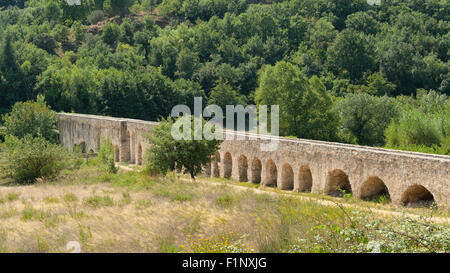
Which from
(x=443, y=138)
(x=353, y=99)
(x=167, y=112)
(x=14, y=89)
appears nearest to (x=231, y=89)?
(x=167, y=112)

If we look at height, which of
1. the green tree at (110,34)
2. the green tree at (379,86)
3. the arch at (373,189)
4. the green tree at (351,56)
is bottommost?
the arch at (373,189)

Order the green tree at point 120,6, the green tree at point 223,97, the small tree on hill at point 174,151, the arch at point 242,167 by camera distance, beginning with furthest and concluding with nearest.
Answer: the green tree at point 120,6 → the green tree at point 223,97 → the arch at point 242,167 → the small tree on hill at point 174,151

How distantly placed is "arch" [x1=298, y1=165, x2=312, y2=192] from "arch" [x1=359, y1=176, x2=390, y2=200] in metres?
2.97

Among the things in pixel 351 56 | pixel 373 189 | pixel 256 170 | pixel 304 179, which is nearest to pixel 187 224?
pixel 373 189

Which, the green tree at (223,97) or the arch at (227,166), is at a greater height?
the green tree at (223,97)

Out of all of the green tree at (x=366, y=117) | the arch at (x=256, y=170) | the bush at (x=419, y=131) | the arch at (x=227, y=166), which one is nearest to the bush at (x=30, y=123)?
the arch at (x=227, y=166)

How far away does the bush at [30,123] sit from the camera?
109 feet

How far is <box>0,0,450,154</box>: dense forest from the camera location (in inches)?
1430

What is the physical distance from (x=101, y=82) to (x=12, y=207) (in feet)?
124

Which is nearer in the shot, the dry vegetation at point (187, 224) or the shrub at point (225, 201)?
the dry vegetation at point (187, 224)

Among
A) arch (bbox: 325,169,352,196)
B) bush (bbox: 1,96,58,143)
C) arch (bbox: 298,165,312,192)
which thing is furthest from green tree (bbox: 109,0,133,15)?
arch (bbox: 325,169,352,196)

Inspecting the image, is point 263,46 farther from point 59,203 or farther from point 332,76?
point 59,203

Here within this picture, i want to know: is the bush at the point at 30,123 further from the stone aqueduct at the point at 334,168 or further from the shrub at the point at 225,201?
the shrub at the point at 225,201

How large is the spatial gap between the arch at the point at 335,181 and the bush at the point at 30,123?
2219 centimetres
